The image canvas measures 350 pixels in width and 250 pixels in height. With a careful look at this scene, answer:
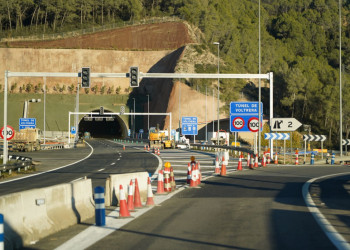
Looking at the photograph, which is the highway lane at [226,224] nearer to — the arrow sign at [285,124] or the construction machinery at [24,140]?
the arrow sign at [285,124]

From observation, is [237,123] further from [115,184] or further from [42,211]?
[42,211]

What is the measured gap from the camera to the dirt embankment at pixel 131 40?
453 feet

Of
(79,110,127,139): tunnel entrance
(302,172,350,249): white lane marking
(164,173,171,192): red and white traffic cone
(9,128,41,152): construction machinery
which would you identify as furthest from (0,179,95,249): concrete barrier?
(79,110,127,139): tunnel entrance

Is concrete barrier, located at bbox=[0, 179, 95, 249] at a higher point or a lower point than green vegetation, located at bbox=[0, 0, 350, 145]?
lower

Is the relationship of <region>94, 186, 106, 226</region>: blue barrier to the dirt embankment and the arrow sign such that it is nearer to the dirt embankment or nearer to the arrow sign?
the arrow sign

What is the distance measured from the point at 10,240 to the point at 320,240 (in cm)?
484

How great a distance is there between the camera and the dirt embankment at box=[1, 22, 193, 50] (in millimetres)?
138000

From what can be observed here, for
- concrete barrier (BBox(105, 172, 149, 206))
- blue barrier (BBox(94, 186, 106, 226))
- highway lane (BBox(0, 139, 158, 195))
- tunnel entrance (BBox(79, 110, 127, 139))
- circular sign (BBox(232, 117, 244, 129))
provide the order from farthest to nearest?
tunnel entrance (BBox(79, 110, 127, 139)) < circular sign (BBox(232, 117, 244, 129)) < highway lane (BBox(0, 139, 158, 195)) < concrete barrier (BBox(105, 172, 149, 206)) < blue barrier (BBox(94, 186, 106, 226))

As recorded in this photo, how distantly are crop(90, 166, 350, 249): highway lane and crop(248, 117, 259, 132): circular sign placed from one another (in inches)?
703

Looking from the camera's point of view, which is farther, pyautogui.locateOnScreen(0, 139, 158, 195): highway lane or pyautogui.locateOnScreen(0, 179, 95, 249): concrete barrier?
pyautogui.locateOnScreen(0, 139, 158, 195): highway lane

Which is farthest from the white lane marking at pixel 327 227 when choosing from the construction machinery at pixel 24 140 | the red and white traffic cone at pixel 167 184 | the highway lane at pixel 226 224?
the construction machinery at pixel 24 140

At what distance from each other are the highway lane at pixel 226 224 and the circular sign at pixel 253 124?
1785cm

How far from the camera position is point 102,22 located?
156 meters

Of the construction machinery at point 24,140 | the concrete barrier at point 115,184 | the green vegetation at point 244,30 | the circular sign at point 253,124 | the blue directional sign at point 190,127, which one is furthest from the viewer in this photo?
the green vegetation at point 244,30
